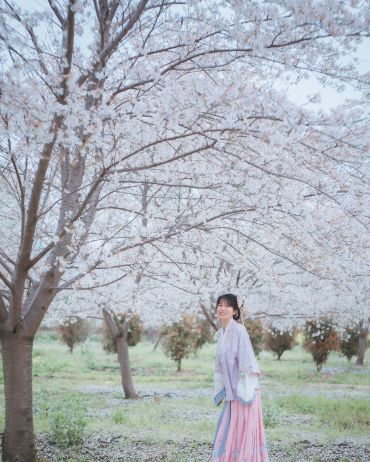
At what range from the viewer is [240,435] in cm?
454

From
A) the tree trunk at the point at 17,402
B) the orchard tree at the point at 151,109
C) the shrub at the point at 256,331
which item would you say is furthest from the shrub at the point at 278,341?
the tree trunk at the point at 17,402

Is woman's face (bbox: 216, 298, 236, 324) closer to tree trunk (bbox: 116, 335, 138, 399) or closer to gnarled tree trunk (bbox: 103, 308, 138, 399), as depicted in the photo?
gnarled tree trunk (bbox: 103, 308, 138, 399)

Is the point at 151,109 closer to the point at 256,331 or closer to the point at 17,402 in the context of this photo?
the point at 17,402

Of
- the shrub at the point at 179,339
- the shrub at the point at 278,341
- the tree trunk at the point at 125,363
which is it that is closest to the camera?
the tree trunk at the point at 125,363

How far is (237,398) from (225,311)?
0.79 meters

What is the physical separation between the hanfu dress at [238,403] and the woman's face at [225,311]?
0.22ft

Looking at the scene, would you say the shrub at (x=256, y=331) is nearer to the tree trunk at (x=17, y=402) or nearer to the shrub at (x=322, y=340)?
the shrub at (x=322, y=340)

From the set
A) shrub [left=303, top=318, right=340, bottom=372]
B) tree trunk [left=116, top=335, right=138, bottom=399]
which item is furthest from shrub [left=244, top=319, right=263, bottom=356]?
tree trunk [left=116, top=335, right=138, bottom=399]

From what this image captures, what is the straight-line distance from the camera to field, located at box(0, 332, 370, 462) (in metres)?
6.10

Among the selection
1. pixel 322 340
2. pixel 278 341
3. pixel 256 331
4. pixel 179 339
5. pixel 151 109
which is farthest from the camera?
pixel 278 341

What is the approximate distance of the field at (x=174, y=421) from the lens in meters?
6.10

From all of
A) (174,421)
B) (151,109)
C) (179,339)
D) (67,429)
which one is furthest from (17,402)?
(179,339)

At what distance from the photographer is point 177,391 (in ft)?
46.6

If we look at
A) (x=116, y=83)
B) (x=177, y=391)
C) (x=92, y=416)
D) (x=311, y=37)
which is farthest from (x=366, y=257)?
(x=177, y=391)
